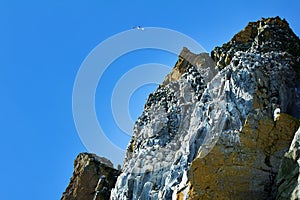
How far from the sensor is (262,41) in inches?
2430

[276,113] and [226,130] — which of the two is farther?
[226,130]

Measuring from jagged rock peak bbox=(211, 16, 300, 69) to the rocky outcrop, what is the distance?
21.9 meters

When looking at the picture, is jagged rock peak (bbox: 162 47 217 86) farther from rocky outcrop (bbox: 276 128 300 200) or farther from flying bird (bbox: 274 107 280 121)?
rocky outcrop (bbox: 276 128 300 200)

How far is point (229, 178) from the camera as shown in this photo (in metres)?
40.1

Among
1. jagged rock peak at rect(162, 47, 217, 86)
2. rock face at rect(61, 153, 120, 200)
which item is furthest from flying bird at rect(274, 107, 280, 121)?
rock face at rect(61, 153, 120, 200)

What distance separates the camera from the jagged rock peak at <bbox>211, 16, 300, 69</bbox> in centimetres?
6084

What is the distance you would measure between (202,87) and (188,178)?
83.7 feet


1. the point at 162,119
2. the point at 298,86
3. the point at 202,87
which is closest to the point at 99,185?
the point at 162,119

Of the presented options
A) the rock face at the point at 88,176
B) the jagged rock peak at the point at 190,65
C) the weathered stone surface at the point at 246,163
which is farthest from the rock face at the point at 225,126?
A: the rock face at the point at 88,176

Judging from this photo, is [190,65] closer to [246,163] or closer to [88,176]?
[88,176]

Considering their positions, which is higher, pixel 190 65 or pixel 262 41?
pixel 190 65

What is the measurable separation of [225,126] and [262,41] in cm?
1937

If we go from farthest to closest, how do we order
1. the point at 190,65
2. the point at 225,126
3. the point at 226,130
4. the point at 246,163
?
the point at 190,65, the point at 225,126, the point at 226,130, the point at 246,163

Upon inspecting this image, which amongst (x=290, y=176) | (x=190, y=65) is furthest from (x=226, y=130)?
(x=190, y=65)
